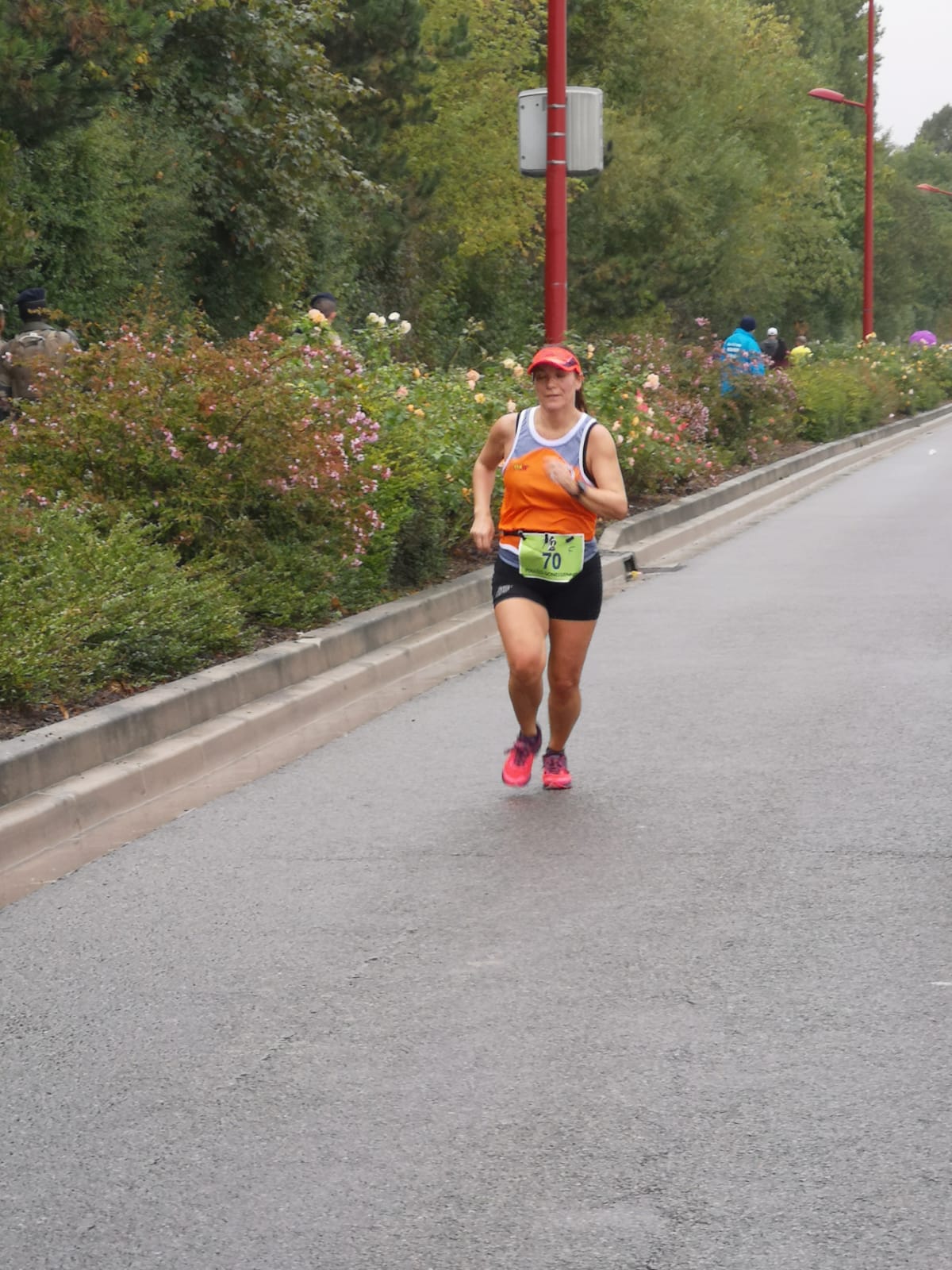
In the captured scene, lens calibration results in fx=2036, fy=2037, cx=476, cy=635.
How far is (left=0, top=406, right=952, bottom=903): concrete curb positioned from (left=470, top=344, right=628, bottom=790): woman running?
46.7 inches

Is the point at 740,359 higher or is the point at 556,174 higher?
the point at 556,174

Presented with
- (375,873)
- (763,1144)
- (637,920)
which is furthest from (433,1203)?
(375,873)

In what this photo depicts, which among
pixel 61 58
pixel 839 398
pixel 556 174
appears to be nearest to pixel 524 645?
pixel 556 174

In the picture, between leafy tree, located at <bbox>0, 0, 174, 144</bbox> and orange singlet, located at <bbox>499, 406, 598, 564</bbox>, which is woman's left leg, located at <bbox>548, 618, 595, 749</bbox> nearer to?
orange singlet, located at <bbox>499, 406, 598, 564</bbox>

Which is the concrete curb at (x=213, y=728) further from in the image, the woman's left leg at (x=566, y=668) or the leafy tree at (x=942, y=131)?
the leafy tree at (x=942, y=131)

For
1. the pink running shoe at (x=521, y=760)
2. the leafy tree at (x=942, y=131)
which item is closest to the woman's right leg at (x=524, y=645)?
the pink running shoe at (x=521, y=760)

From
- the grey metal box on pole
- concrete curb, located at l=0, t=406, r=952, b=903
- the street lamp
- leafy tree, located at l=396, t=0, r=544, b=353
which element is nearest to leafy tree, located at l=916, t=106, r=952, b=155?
the street lamp

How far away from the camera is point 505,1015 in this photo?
5.04 m

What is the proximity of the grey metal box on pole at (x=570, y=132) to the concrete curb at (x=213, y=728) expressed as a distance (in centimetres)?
553

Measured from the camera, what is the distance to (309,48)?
24891 mm

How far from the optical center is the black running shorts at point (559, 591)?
768cm

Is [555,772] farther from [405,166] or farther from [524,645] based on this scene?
[405,166]

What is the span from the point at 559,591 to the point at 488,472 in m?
0.60

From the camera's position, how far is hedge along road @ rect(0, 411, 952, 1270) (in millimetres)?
3832
